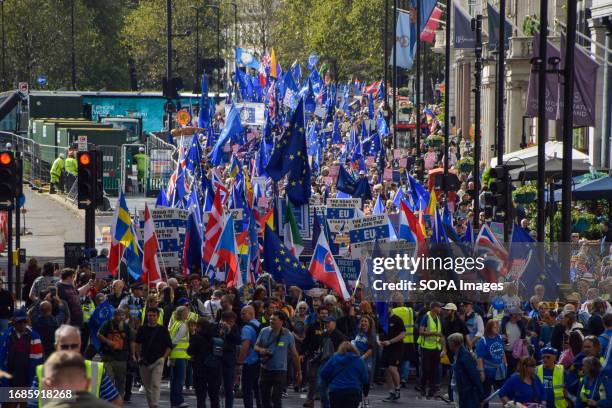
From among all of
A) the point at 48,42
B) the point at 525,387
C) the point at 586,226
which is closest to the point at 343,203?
the point at 586,226

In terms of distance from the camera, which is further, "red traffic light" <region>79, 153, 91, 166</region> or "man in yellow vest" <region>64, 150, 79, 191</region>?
"man in yellow vest" <region>64, 150, 79, 191</region>

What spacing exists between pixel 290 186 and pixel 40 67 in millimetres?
73147

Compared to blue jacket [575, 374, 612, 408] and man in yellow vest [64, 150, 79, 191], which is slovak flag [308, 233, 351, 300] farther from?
man in yellow vest [64, 150, 79, 191]

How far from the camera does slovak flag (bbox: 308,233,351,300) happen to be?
2156cm

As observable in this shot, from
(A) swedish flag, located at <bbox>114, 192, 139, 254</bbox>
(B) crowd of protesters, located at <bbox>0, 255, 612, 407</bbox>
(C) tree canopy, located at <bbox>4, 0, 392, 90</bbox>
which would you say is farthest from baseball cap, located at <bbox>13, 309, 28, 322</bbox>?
(C) tree canopy, located at <bbox>4, 0, 392, 90</bbox>

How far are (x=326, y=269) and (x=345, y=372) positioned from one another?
6.13 metres

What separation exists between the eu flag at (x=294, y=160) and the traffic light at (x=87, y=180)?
3195 millimetres

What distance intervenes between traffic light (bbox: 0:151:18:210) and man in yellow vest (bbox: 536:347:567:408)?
406 inches

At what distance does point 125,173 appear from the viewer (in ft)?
164

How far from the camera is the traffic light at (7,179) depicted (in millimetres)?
23266

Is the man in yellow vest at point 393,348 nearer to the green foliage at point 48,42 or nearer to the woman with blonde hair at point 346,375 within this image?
the woman with blonde hair at point 346,375

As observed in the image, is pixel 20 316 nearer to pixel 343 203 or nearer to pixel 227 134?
pixel 343 203

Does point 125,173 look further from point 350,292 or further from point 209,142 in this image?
point 350,292

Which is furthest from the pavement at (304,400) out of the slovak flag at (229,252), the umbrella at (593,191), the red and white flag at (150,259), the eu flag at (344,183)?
the eu flag at (344,183)
